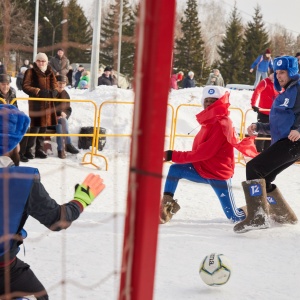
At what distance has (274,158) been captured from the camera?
536cm

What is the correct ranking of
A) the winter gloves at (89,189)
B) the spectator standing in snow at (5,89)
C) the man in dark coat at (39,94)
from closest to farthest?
the winter gloves at (89,189) < the spectator standing in snow at (5,89) < the man in dark coat at (39,94)

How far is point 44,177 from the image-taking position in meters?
7.86

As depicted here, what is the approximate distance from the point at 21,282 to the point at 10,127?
83 cm

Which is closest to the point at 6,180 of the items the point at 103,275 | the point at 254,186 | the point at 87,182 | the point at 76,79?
the point at 87,182

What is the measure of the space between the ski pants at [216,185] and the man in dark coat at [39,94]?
3657 mm

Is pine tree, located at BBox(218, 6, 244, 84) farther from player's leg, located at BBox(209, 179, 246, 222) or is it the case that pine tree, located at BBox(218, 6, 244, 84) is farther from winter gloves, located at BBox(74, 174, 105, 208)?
winter gloves, located at BBox(74, 174, 105, 208)

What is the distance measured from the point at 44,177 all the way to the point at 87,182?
4843mm

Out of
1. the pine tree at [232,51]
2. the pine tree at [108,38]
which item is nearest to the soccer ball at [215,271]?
the pine tree at [108,38]

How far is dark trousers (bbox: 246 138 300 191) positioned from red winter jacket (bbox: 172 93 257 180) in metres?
0.28

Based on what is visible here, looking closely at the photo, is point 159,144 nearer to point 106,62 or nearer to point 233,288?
point 233,288

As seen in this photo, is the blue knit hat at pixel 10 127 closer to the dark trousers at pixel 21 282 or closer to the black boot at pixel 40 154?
the dark trousers at pixel 21 282

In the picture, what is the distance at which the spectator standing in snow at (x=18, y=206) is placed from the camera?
2883mm

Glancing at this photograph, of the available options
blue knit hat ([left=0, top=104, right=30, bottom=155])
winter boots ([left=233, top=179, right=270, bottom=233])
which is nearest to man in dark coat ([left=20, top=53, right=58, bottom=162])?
winter boots ([left=233, top=179, right=270, bottom=233])

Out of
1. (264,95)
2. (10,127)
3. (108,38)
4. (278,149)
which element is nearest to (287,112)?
(278,149)
